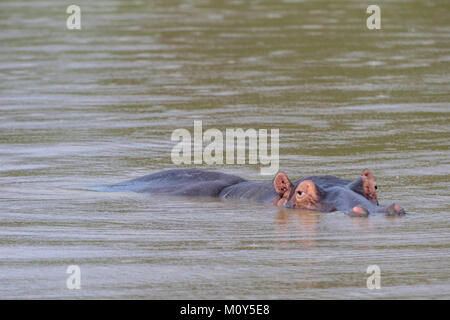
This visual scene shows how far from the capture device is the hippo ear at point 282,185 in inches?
332

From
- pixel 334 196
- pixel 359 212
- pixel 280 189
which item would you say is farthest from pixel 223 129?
pixel 359 212

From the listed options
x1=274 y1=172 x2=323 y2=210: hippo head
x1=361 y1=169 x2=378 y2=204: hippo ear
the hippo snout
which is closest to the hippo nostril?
the hippo snout

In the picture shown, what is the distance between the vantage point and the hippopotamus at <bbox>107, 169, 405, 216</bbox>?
8023mm

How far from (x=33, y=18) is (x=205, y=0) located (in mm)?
4281

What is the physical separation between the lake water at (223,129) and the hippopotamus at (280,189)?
133 mm

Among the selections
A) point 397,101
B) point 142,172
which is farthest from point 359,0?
point 142,172

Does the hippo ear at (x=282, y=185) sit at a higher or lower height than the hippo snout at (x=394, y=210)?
higher

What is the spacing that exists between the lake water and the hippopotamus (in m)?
0.13

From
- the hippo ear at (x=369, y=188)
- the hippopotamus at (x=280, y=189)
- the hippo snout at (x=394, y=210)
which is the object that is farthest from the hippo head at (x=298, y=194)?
the hippo snout at (x=394, y=210)

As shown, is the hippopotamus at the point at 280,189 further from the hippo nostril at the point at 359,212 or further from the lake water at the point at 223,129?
the lake water at the point at 223,129

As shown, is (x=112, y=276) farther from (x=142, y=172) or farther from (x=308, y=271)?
(x=142, y=172)

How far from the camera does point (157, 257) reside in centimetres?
681

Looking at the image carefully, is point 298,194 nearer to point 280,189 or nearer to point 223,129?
point 280,189

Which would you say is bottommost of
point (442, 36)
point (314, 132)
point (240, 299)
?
point (240, 299)
